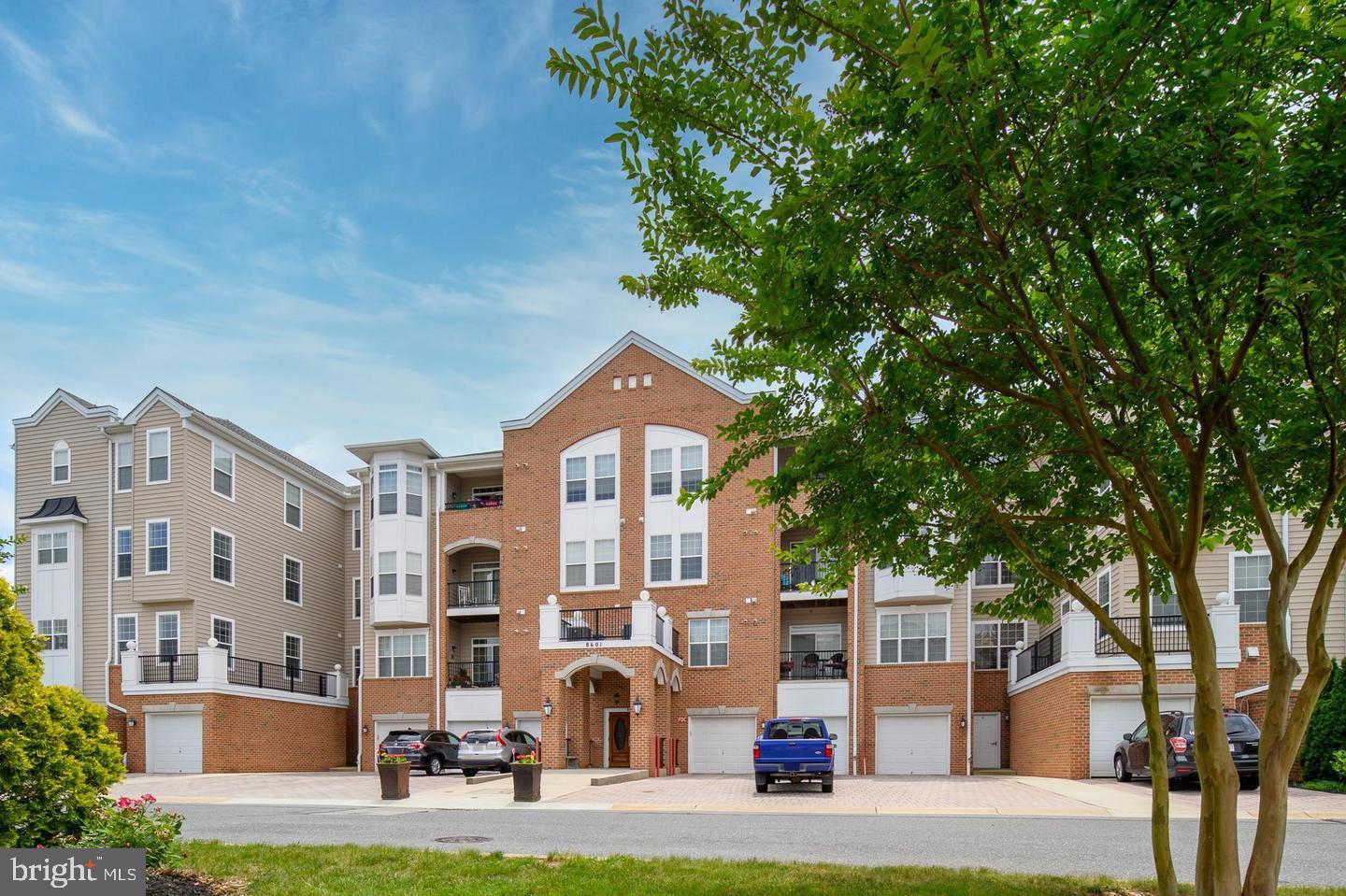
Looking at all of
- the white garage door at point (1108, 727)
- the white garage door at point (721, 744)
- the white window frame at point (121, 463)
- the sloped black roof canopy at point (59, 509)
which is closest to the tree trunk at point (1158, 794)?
the white garage door at point (1108, 727)

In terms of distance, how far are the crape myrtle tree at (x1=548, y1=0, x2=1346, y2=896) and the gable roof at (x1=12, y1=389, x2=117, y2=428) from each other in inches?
1306

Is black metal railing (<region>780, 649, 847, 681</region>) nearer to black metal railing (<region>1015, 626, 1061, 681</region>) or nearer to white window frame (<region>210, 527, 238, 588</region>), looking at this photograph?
black metal railing (<region>1015, 626, 1061, 681</region>)

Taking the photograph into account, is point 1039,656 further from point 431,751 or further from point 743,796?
point 431,751

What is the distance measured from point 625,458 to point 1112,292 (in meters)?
28.1

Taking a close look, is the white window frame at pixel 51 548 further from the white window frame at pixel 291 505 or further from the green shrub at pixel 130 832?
the green shrub at pixel 130 832

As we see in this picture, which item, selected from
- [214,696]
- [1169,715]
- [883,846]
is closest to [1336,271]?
[883,846]

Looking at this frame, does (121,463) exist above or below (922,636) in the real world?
above

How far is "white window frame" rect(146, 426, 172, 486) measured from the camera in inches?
1364

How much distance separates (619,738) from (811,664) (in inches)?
266

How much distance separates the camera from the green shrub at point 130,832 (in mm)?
7945

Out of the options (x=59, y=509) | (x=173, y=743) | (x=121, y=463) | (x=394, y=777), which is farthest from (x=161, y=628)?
(x=394, y=777)

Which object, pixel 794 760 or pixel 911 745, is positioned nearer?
pixel 794 760

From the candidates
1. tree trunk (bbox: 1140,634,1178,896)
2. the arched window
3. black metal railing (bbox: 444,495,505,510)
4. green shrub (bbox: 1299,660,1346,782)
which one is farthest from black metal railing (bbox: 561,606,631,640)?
tree trunk (bbox: 1140,634,1178,896)

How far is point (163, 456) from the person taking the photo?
34844mm
